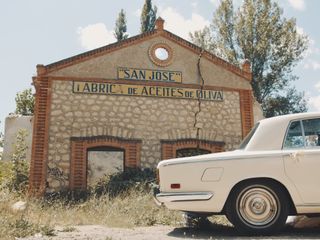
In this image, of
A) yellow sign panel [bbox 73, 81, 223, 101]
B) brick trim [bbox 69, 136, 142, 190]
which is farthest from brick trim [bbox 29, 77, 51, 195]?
yellow sign panel [bbox 73, 81, 223, 101]

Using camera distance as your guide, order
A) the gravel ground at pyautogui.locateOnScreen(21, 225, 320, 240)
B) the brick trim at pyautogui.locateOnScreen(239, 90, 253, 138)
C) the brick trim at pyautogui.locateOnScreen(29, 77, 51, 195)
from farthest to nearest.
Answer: the brick trim at pyautogui.locateOnScreen(239, 90, 253, 138) → the brick trim at pyautogui.locateOnScreen(29, 77, 51, 195) → the gravel ground at pyautogui.locateOnScreen(21, 225, 320, 240)

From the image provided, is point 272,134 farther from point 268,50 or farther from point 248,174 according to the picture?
point 268,50

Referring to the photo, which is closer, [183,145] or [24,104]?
[183,145]

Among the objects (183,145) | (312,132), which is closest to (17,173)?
(183,145)

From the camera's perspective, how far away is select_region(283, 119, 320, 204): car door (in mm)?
4867

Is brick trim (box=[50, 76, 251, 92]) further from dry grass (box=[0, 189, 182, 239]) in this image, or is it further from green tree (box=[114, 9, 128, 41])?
green tree (box=[114, 9, 128, 41])

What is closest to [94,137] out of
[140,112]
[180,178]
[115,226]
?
[140,112]

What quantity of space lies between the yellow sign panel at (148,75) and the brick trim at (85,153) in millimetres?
2194

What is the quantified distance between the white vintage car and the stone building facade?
7.69 metres

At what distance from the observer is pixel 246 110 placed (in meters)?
14.1

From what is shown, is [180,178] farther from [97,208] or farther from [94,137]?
[94,137]

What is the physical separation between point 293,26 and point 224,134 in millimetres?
17509

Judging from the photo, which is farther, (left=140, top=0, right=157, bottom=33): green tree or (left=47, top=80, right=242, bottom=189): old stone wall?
(left=140, top=0, right=157, bottom=33): green tree

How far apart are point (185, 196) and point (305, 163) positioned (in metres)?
1.60
